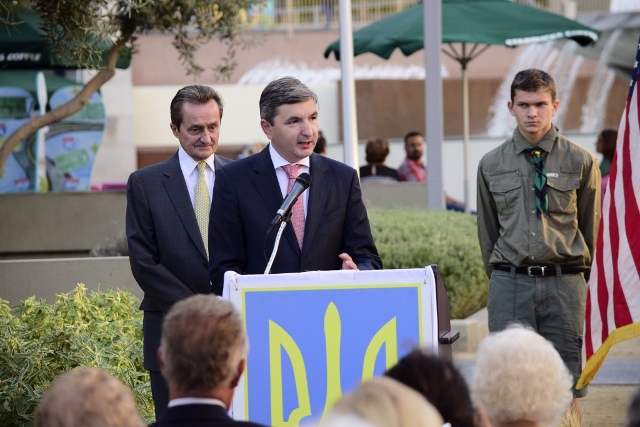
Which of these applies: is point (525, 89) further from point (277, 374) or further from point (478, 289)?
point (478, 289)

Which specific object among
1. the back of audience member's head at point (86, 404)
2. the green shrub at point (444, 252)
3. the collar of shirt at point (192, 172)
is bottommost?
the green shrub at point (444, 252)

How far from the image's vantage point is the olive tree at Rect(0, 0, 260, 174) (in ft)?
36.7

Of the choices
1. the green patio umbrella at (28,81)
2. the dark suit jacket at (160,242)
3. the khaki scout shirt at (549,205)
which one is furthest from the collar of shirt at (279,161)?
the green patio umbrella at (28,81)

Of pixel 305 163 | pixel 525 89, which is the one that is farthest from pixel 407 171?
pixel 305 163

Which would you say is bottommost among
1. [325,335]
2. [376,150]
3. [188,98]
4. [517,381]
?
[376,150]

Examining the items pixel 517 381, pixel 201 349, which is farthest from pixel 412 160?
pixel 201 349

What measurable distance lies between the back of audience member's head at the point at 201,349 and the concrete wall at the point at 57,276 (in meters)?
6.54

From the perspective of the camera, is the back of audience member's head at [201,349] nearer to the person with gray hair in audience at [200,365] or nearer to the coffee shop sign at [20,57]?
the person with gray hair in audience at [200,365]

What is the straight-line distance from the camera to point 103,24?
1120 cm

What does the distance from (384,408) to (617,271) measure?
166 inches

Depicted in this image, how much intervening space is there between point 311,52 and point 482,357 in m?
32.6

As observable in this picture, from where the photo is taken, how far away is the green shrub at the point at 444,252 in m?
11.1

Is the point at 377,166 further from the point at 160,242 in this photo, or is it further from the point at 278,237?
the point at 278,237

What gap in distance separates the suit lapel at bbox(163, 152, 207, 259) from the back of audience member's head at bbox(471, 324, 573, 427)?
8.47 feet
